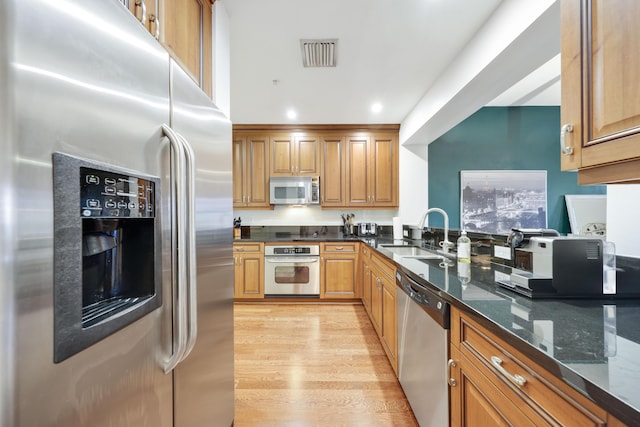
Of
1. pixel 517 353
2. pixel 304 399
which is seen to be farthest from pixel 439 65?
pixel 304 399

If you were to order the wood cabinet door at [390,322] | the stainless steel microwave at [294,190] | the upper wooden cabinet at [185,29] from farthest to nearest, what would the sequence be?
1. the stainless steel microwave at [294,190]
2. the wood cabinet door at [390,322]
3. the upper wooden cabinet at [185,29]

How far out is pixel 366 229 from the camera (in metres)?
4.27

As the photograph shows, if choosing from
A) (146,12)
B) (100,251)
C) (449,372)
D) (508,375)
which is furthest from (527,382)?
(146,12)

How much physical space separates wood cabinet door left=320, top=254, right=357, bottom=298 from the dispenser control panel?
3.20 m

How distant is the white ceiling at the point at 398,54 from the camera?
5.65ft

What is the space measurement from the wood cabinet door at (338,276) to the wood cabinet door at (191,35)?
267 centimetres

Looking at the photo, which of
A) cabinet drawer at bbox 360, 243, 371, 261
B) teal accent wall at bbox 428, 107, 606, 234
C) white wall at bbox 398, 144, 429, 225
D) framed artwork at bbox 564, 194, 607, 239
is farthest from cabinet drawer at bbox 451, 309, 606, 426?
framed artwork at bbox 564, 194, 607, 239

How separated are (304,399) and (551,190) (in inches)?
167

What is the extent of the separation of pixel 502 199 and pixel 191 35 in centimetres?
412

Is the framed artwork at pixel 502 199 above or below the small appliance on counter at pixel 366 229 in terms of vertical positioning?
above

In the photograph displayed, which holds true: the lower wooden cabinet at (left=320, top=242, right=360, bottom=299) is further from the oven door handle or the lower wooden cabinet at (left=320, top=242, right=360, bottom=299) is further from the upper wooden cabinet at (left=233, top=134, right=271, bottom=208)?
the upper wooden cabinet at (left=233, top=134, right=271, bottom=208)

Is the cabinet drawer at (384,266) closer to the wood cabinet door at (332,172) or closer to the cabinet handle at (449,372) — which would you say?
the cabinet handle at (449,372)

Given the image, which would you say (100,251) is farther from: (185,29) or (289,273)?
(289,273)

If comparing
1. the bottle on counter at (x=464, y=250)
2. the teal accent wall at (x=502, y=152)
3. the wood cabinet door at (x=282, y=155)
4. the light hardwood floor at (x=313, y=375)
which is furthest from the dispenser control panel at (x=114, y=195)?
the teal accent wall at (x=502, y=152)
